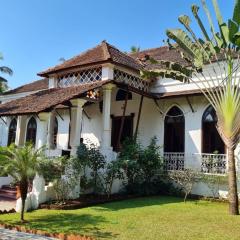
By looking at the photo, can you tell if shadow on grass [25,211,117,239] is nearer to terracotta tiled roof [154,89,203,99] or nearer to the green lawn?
the green lawn

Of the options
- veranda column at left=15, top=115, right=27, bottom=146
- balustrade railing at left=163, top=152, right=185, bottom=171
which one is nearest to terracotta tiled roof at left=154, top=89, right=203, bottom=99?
balustrade railing at left=163, top=152, right=185, bottom=171

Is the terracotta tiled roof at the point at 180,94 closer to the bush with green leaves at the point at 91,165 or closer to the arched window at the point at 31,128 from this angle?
the bush with green leaves at the point at 91,165

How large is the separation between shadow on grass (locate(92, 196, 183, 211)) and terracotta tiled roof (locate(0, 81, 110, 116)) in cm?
399

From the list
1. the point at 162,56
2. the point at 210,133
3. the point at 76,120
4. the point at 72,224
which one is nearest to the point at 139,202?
the point at 76,120

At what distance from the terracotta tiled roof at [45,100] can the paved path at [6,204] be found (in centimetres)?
329

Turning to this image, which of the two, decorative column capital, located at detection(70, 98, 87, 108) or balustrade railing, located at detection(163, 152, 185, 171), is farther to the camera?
balustrade railing, located at detection(163, 152, 185, 171)

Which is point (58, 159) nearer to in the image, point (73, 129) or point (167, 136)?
point (73, 129)

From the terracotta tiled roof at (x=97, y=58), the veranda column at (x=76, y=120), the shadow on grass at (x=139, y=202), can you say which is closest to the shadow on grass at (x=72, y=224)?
the shadow on grass at (x=139, y=202)

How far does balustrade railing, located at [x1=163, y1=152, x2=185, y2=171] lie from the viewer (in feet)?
50.2

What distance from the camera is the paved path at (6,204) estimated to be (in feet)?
38.0

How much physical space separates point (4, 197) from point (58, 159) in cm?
341

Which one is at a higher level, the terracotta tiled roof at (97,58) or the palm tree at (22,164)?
the terracotta tiled roof at (97,58)

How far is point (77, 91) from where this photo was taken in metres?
13.7

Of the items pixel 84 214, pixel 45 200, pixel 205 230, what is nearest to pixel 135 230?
pixel 205 230
